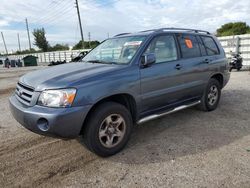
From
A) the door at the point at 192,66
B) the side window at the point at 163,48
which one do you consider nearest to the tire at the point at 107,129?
the side window at the point at 163,48

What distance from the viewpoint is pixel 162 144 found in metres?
3.59

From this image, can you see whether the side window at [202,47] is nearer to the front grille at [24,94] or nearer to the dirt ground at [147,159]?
the dirt ground at [147,159]

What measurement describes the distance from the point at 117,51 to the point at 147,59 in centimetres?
71

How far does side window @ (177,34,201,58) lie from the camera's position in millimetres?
4262

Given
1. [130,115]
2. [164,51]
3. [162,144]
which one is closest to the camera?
[130,115]

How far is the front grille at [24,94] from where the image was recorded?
9.88 feet

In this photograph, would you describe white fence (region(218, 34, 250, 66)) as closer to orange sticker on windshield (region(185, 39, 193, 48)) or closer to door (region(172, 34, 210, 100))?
door (region(172, 34, 210, 100))

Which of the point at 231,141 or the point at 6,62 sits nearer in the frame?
the point at 231,141

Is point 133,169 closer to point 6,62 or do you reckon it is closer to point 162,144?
point 162,144

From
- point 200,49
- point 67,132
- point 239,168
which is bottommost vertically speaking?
point 239,168

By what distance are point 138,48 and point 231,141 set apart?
6.98 ft

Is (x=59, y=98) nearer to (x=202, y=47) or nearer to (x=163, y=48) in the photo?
(x=163, y=48)

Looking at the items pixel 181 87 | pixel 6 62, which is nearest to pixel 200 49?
pixel 181 87

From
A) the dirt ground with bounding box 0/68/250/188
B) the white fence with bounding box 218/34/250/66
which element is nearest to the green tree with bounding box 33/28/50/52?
the white fence with bounding box 218/34/250/66
